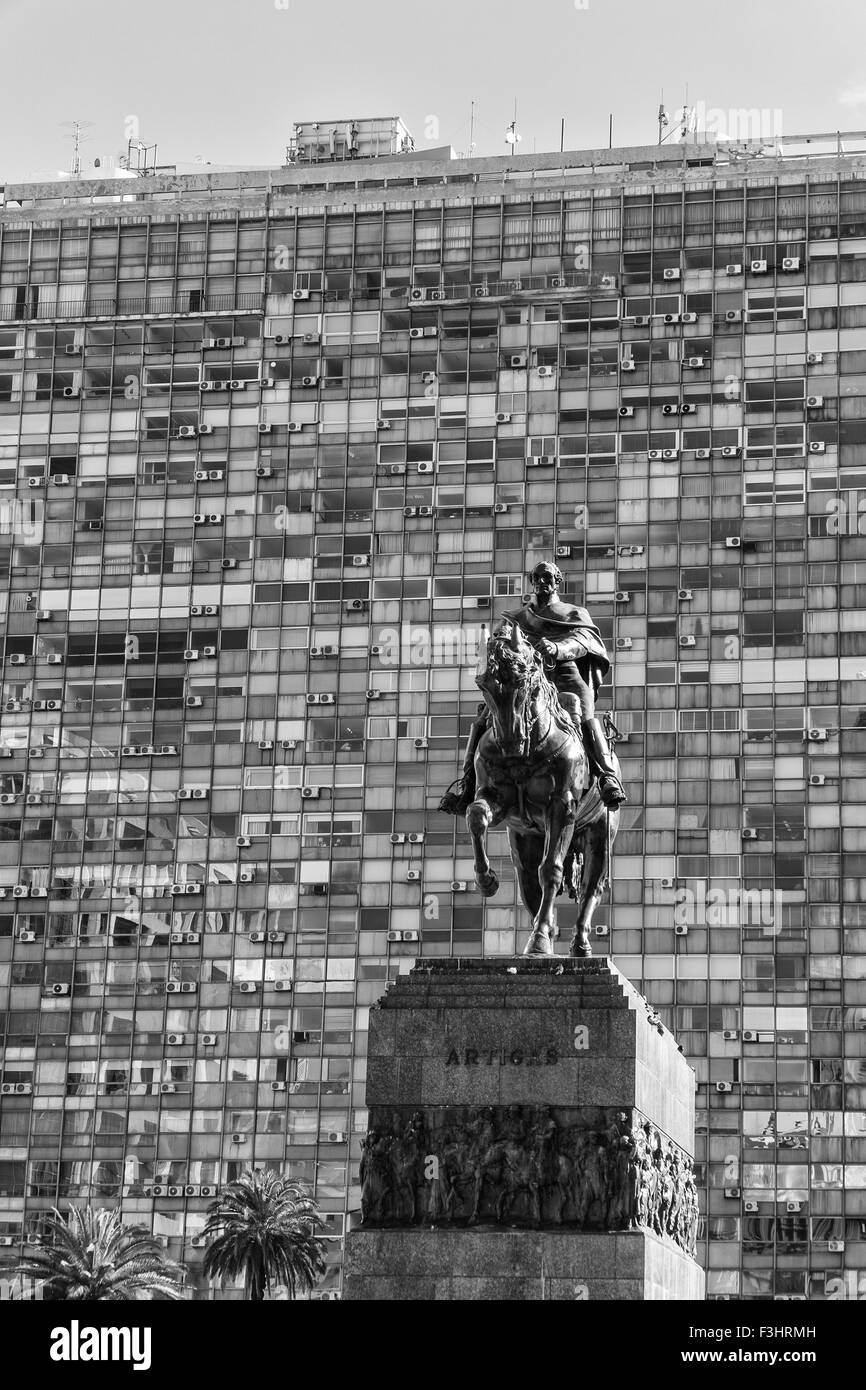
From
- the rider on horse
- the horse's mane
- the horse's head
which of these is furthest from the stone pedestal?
the horse's mane

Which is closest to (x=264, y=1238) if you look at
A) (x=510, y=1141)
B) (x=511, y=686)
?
(x=510, y=1141)

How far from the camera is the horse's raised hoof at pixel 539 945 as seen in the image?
41969 millimetres

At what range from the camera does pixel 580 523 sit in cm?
10769

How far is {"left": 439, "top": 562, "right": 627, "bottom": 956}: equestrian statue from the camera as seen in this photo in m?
41.1

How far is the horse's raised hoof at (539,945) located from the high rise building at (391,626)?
189 feet

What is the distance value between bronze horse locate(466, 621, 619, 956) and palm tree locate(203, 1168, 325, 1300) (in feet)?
146

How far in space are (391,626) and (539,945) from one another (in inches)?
2605

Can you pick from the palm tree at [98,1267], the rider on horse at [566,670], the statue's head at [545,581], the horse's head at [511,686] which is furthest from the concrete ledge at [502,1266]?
the palm tree at [98,1267]

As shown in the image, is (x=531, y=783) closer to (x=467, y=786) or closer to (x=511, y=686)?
(x=467, y=786)

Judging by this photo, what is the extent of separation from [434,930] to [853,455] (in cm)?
2369

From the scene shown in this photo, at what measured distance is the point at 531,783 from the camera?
42.4m

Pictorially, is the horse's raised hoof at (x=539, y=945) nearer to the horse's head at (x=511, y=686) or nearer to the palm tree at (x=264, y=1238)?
the horse's head at (x=511, y=686)
